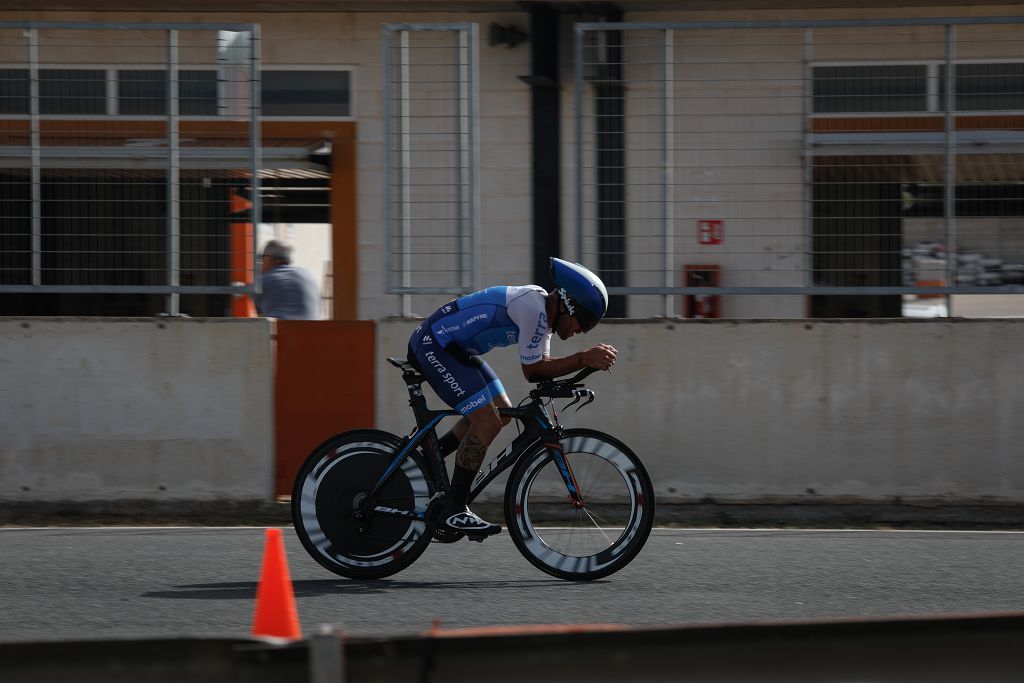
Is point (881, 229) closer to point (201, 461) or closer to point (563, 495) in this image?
point (563, 495)

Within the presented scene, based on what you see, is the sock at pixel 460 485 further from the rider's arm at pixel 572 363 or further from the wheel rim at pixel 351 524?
the rider's arm at pixel 572 363

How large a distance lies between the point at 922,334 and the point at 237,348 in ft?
14.7

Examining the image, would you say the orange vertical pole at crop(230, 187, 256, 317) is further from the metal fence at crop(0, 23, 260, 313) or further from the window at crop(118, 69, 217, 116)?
the window at crop(118, 69, 217, 116)

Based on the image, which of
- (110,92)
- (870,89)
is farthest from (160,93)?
(870,89)

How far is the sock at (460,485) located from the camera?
6.46 m

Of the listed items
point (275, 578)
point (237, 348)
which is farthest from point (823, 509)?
point (275, 578)

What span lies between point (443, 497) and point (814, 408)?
3.24m

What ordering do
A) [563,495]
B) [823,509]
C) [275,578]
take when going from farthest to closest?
[823,509], [563,495], [275,578]

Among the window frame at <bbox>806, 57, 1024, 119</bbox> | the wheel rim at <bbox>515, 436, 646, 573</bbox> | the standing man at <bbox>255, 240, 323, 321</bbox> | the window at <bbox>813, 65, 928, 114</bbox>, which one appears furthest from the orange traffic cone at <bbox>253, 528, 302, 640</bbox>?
the window at <bbox>813, 65, 928, 114</bbox>

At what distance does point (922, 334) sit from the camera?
8805 millimetres

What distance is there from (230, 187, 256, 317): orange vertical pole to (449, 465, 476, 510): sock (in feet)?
10.2

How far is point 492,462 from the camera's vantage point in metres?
6.52

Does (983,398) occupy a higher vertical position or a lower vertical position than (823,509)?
higher

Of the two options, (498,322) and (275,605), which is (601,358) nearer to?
(498,322)
